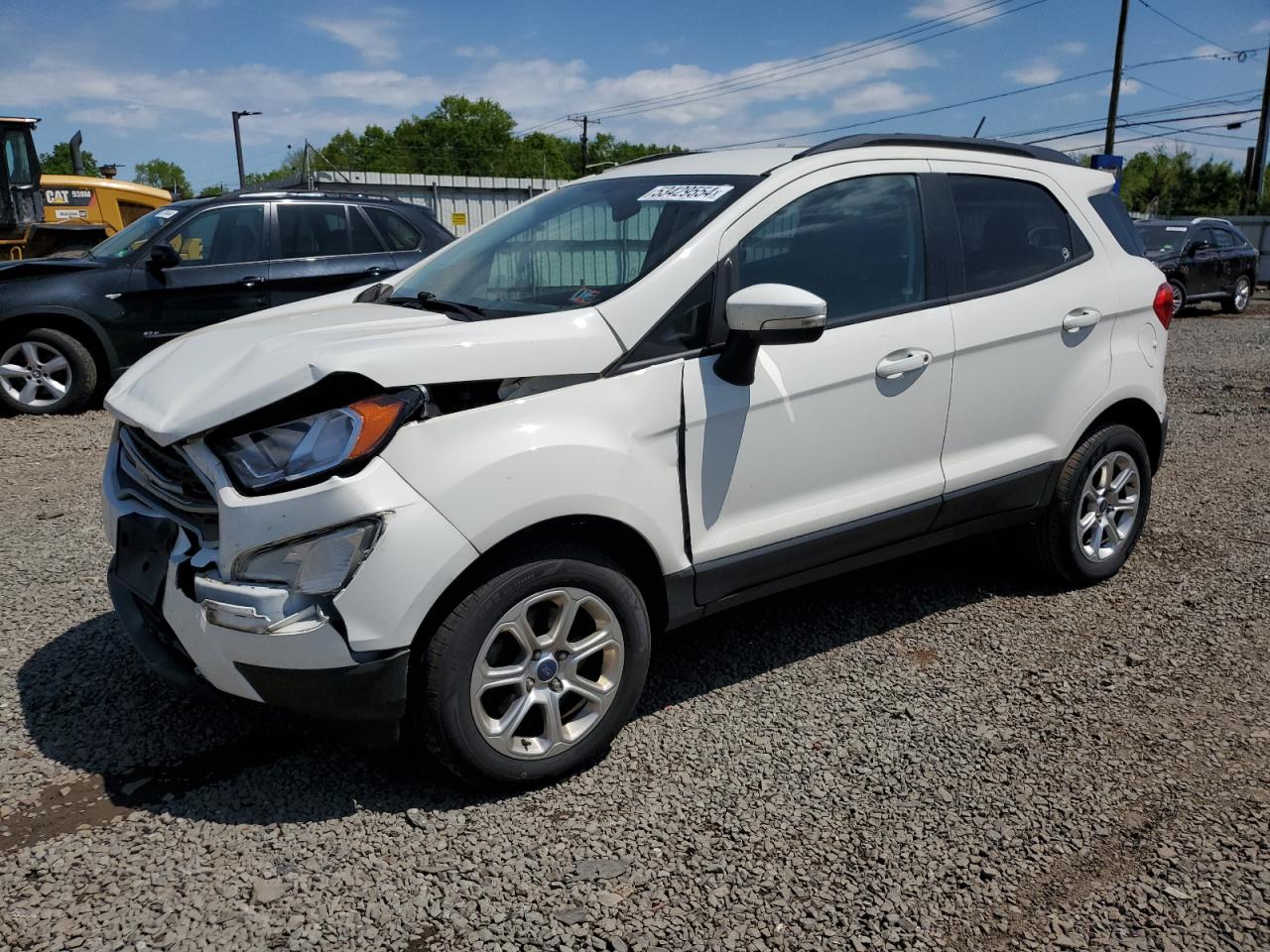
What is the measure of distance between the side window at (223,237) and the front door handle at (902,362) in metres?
7.05

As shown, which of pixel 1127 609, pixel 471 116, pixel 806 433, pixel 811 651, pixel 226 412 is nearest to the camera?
pixel 226 412

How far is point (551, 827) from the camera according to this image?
113 inches

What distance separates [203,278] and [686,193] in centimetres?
661

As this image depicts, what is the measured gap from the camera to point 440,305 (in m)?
3.47

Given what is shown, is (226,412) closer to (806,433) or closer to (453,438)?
(453,438)

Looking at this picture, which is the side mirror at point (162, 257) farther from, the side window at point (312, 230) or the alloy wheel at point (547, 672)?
the alloy wheel at point (547, 672)

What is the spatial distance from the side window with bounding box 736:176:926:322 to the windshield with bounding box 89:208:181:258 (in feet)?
23.5

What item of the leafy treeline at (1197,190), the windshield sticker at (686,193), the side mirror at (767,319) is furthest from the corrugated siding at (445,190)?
the leafy treeline at (1197,190)

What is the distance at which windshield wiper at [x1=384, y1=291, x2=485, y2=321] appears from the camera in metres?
3.30

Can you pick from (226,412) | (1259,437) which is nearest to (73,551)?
(226,412)

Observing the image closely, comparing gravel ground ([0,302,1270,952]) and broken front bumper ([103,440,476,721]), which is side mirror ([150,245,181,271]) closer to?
gravel ground ([0,302,1270,952])

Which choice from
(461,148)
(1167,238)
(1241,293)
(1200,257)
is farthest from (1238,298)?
(461,148)

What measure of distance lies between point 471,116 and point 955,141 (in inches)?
4737

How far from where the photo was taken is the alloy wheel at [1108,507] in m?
4.48
